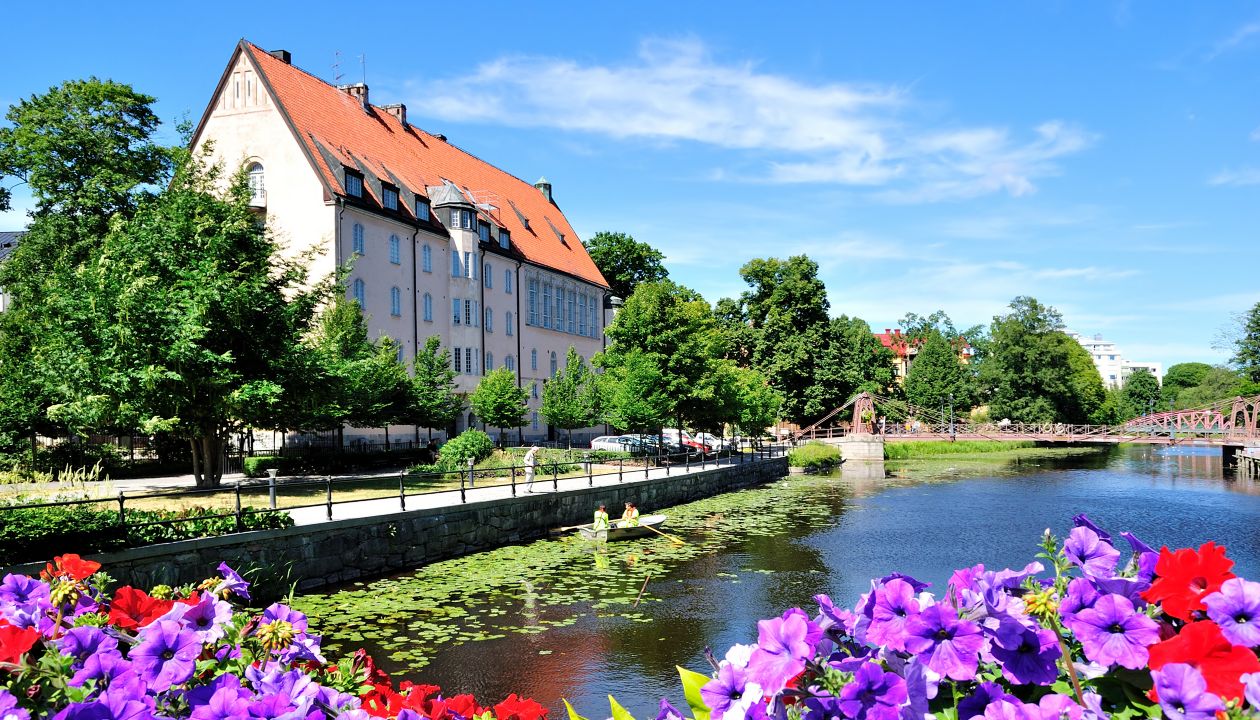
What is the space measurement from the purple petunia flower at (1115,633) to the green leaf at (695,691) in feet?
2.74

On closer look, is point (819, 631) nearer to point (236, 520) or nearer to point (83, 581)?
point (83, 581)

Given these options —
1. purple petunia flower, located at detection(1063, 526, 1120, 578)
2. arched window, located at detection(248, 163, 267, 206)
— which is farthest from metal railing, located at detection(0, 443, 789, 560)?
arched window, located at detection(248, 163, 267, 206)

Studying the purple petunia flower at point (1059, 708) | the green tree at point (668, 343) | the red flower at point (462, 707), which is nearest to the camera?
the purple petunia flower at point (1059, 708)

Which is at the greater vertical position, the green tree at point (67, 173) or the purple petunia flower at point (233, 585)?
the green tree at point (67, 173)

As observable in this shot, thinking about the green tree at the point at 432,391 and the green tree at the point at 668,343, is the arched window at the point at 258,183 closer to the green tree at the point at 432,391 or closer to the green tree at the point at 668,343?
the green tree at the point at 432,391

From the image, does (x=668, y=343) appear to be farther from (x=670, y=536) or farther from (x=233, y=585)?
(x=233, y=585)

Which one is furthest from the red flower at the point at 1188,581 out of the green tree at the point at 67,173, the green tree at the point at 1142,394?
the green tree at the point at 1142,394

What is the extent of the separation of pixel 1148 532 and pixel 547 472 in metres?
20.5

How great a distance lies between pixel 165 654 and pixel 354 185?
42161 millimetres

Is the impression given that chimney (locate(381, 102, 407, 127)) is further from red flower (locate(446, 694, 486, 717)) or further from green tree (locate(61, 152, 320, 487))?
red flower (locate(446, 694, 486, 717))

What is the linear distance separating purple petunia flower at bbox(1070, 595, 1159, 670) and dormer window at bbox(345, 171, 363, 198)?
139 ft

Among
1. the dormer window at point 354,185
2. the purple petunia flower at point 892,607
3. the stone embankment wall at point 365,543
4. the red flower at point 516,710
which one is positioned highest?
the dormer window at point 354,185

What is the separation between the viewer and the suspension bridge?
205 ft

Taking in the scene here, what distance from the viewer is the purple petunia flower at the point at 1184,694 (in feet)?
5.32
